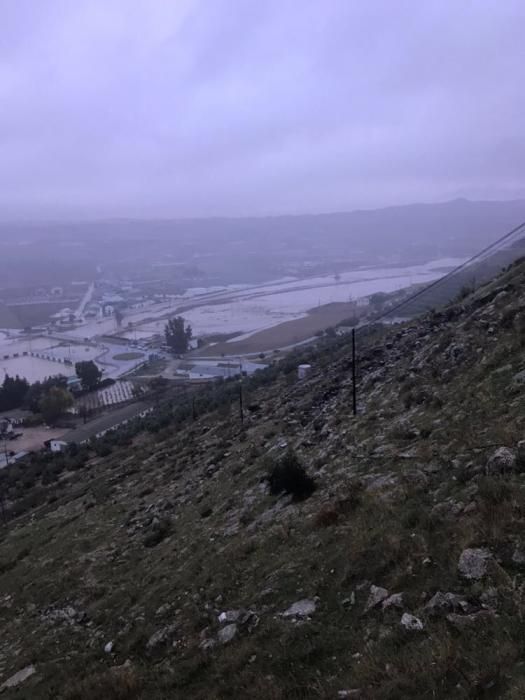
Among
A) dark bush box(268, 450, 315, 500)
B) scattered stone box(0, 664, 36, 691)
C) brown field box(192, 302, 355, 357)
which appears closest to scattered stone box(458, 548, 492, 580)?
dark bush box(268, 450, 315, 500)

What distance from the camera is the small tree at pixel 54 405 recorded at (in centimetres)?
3362

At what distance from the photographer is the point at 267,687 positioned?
12.1ft

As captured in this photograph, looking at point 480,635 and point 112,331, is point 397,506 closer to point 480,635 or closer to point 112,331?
point 480,635

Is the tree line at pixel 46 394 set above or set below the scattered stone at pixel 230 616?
below

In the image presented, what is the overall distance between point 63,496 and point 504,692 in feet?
46.7

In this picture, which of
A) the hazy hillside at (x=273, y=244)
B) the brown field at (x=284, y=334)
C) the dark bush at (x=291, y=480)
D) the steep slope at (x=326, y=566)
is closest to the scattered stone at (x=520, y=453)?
the steep slope at (x=326, y=566)

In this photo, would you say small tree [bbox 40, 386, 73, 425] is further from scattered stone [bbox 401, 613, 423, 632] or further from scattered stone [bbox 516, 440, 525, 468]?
scattered stone [bbox 401, 613, 423, 632]

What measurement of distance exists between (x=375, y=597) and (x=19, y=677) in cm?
400

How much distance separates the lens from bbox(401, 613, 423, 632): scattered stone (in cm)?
356

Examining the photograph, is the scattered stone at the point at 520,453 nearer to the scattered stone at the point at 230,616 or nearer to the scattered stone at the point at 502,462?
the scattered stone at the point at 502,462

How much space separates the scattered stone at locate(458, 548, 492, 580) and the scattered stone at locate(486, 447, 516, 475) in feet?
4.00

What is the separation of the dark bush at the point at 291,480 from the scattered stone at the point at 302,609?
2545 millimetres

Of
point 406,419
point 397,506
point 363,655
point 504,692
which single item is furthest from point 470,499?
point 406,419

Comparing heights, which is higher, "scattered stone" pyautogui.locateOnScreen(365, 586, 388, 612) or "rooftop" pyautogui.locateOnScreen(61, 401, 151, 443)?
"scattered stone" pyautogui.locateOnScreen(365, 586, 388, 612)
